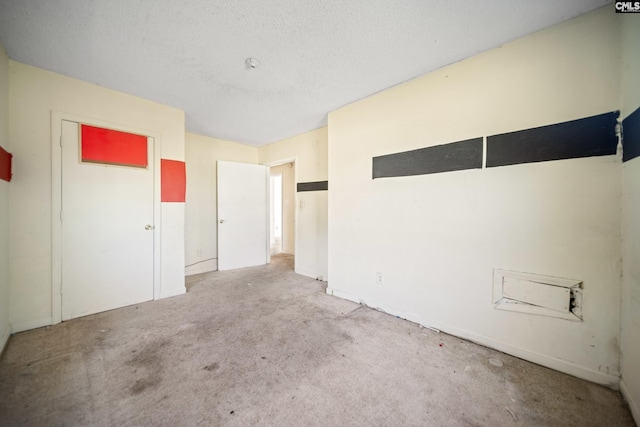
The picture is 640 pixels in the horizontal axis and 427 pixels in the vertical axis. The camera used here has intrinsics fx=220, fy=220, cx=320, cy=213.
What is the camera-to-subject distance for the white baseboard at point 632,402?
1.18m

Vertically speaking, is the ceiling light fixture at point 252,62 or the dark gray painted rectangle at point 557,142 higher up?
the ceiling light fixture at point 252,62

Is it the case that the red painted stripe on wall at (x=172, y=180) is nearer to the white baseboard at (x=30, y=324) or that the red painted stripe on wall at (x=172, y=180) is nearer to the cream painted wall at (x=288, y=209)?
the white baseboard at (x=30, y=324)

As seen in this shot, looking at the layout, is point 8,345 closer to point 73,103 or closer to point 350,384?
point 73,103

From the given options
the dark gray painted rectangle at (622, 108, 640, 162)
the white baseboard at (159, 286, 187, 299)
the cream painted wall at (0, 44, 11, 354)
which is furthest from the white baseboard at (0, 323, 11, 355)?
the dark gray painted rectangle at (622, 108, 640, 162)

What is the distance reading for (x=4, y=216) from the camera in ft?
6.23

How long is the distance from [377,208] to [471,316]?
1.34 meters

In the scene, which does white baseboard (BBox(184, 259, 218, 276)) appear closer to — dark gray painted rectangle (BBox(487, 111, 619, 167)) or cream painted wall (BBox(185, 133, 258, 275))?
cream painted wall (BBox(185, 133, 258, 275))

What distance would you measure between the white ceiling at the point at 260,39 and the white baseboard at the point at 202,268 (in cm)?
276

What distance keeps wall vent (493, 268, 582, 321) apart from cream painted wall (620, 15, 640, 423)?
215 mm

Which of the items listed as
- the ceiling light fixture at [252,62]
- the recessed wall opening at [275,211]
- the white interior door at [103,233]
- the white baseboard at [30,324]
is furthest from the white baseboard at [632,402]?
the recessed wall opening at [275,211]

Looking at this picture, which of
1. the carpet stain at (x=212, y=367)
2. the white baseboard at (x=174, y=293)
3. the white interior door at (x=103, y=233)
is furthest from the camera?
the white baseboard at (x=174, y=293)

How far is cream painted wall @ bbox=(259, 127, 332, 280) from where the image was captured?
3727 millimetres

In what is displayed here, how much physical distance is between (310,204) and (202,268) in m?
2.34

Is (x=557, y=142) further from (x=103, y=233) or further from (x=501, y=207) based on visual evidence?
(x=103, y=233)
